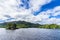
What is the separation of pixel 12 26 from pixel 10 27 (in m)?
4.09

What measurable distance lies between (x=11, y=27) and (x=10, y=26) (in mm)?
2176

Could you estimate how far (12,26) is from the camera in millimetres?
180875

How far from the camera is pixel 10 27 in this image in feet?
584

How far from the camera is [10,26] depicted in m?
178

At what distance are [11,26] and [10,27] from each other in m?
2.05

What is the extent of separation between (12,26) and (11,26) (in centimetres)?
263

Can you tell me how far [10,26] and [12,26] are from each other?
380cm

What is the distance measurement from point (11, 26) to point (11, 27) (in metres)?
1.52

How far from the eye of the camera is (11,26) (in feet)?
586

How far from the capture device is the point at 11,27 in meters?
179

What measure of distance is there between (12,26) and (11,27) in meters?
2.68
